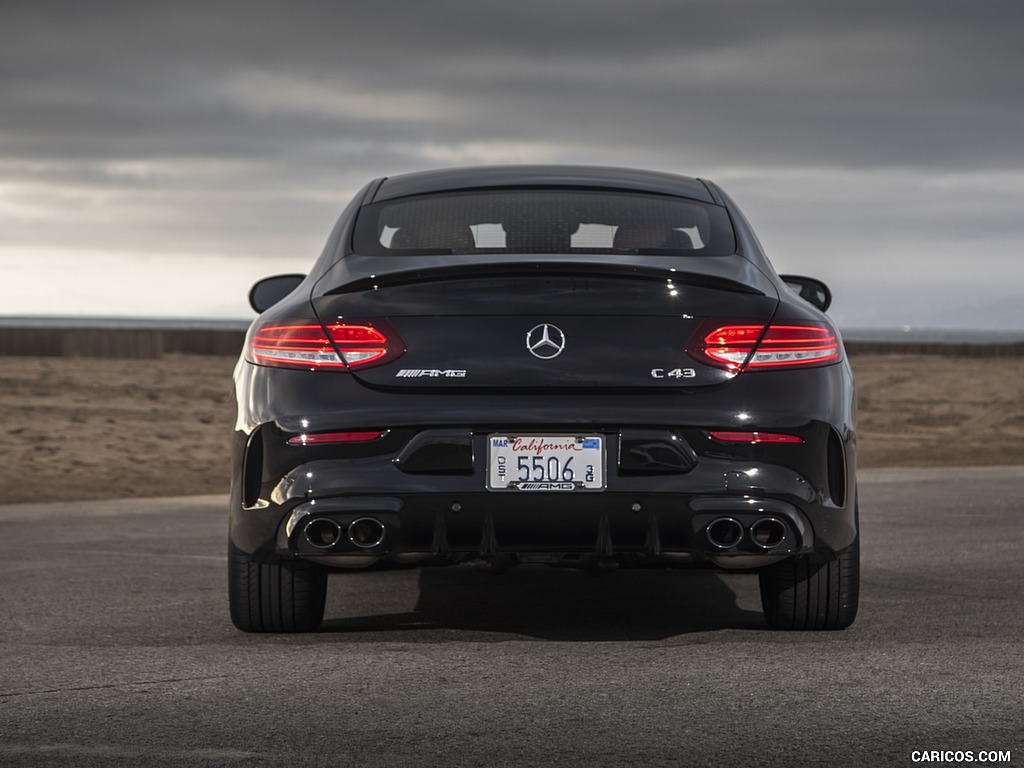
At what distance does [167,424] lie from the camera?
1941 cm

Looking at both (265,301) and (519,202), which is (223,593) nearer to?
(265,301)

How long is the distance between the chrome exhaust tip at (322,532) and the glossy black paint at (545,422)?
0.02 m

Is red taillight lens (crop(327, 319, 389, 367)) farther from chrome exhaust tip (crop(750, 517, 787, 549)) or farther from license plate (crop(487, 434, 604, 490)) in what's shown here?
chrome exhaust tip (crop(750, 517, 787, 549))

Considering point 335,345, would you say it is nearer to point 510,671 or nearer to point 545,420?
point 545,420

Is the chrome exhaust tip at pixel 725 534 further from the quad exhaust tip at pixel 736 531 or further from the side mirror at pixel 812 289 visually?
the side mirror at pixel 812 289

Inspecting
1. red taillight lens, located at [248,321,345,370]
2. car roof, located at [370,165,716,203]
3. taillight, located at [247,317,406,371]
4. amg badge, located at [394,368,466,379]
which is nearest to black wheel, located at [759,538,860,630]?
amg badge, located at [394,368,466,379]

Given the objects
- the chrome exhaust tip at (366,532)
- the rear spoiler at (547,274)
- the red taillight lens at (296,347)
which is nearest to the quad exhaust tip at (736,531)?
the rear spoiler at (547,274)

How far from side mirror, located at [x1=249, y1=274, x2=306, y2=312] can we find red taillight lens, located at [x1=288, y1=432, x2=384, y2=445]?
129cm

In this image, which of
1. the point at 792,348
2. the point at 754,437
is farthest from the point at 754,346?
the point at 754,437

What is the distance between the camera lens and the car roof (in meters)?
5.87

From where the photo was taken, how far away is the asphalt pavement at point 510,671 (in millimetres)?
3762

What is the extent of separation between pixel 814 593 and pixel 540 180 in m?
1.92

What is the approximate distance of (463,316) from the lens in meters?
4.80

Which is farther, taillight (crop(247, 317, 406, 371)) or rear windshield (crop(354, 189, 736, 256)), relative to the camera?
rear windshield (crop(354, 189, 736, 256))
